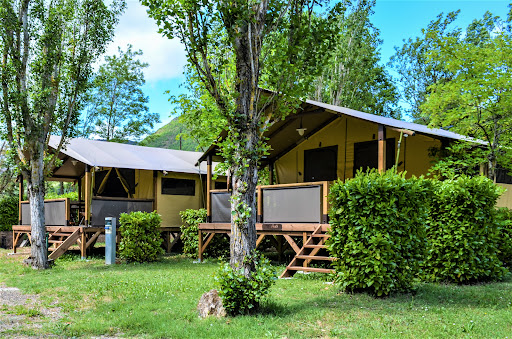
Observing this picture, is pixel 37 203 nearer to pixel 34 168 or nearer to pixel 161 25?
pixel 34 168

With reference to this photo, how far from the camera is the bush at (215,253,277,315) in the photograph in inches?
229

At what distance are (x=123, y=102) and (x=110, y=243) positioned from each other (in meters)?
18.5

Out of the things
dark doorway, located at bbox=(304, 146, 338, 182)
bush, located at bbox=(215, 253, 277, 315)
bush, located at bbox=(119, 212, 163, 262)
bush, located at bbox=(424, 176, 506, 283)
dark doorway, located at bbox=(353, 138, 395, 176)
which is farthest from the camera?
dark doorway, located at bbox=(304, 146, 338, 182)

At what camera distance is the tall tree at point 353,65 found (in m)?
24.0

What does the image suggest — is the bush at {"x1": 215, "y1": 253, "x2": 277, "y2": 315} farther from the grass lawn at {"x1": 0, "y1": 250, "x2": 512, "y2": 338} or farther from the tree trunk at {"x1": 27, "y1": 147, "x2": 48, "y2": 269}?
the tree trunk at {"x1": 27, "y1": 147, "x2": 48, "y2": 269}

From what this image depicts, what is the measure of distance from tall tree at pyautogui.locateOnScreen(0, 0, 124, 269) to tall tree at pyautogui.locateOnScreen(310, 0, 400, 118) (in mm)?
13416

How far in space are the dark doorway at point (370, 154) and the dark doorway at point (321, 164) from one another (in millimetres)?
671

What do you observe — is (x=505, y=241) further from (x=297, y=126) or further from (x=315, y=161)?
(x=297, y=126)

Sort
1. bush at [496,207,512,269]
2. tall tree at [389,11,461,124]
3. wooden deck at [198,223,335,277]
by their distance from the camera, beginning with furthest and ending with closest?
1. tall tree at [389,11,461,124]
2. bush at [496,207,512,269]
3. wooden deck at [198,223,335,277]

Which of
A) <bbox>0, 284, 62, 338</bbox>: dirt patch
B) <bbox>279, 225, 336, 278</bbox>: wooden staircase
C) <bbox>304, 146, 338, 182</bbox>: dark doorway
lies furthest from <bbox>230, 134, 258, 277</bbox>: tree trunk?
<bbox>304, 146, 338, 182</bbox>: dark doorway

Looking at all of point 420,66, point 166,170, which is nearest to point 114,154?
point 166,170

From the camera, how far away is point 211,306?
19.7 feet

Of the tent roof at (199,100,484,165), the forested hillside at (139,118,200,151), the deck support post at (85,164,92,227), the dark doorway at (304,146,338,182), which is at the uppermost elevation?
the forested hillside at (139,118,200,151)

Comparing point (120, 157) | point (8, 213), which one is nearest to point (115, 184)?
point (120, 157)
